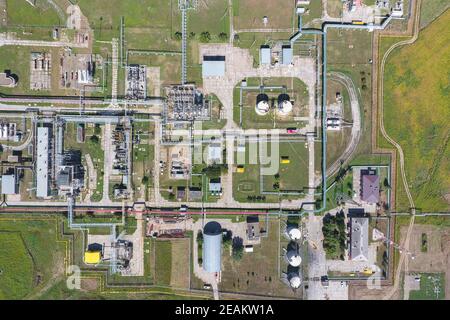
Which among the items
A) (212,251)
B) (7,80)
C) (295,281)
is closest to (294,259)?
(295,281)

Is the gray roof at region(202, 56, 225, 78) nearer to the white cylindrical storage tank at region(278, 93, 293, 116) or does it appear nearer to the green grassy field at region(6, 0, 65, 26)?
the white cylindrical storage tank at region(278, 93, 293, 116)

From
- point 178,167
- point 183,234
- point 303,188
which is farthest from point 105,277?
point 303,188

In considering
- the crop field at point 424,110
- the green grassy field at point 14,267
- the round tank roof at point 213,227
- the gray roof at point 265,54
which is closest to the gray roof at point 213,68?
the gray roof at point 265,54

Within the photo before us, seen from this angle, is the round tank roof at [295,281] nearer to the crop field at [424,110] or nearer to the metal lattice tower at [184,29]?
the crop field at [424,110]

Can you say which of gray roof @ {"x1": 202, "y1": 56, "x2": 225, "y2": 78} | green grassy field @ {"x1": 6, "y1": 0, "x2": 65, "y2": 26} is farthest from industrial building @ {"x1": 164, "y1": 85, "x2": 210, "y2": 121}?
green grassy field @ {"x1": 6, "y1": 0, "x2": 65, "y2": 26}

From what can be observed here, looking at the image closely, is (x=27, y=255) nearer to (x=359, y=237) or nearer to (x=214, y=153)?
(x=214, y=153)

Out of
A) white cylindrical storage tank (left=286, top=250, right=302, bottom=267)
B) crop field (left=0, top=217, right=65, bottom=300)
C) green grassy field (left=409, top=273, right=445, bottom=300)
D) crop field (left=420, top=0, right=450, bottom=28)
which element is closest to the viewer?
white cylindrical storage tank (left=286, top=250, right=302, bottom=267)
